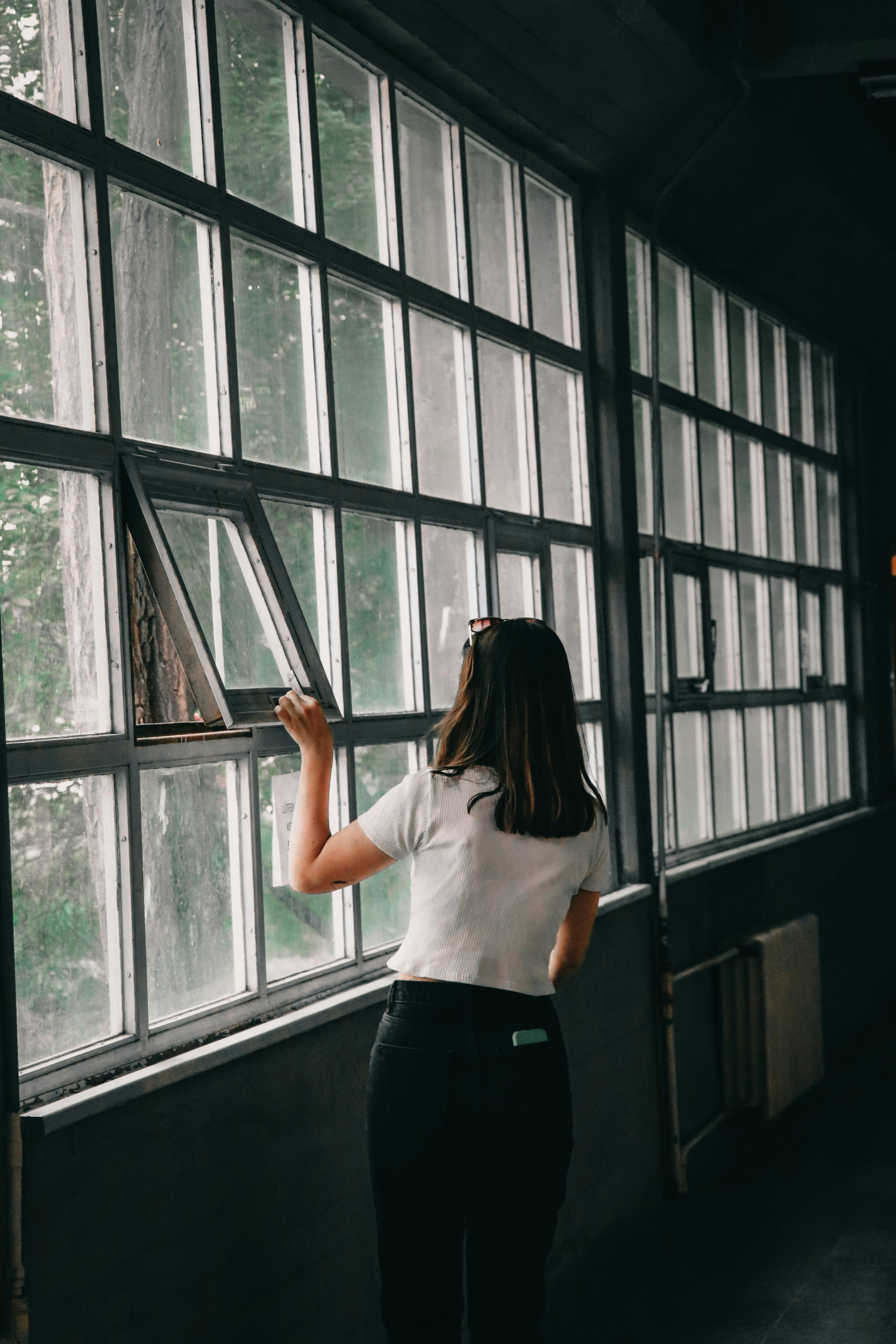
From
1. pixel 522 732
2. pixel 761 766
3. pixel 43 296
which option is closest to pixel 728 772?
pixel 761 766

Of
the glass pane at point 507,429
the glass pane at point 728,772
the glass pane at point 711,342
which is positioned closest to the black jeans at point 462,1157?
the glass pane at point 507,429

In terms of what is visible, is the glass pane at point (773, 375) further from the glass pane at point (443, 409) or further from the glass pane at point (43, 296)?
the glass pane at point (43, 296)

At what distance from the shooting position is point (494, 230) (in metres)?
3.67

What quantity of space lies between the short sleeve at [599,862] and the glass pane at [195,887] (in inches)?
24.4

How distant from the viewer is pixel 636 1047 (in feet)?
13.2

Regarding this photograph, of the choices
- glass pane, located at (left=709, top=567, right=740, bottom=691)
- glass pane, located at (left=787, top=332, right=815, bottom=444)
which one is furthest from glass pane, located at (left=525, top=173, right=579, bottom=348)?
glass pane, located at (left=787, top=332, right=815, bottom=444)

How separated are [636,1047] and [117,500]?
2459mm

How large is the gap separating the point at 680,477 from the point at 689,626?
0.50m

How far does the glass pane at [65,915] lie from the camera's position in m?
2.03

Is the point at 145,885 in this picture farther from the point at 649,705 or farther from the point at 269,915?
the point at 649,705

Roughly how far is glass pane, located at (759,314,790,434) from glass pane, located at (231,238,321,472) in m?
3.20

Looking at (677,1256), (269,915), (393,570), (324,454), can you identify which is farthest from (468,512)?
(677,1256)

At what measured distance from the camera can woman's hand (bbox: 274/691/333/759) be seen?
2.28 meters

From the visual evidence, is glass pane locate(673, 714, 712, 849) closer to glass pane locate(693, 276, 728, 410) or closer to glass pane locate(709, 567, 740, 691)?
glass pane locate(709, 567, 740, 691)
